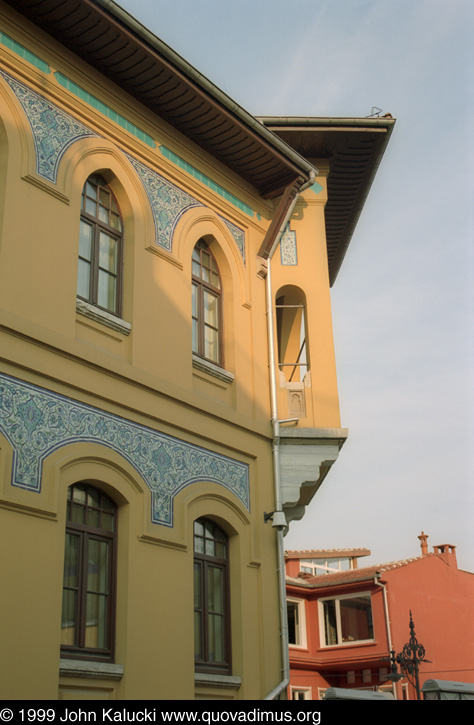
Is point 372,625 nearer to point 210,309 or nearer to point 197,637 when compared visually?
point 210,309

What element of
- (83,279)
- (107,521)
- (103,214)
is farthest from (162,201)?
(107,521)

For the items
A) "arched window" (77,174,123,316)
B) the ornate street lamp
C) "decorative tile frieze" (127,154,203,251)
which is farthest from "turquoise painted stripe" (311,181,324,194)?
the ornate street lamp

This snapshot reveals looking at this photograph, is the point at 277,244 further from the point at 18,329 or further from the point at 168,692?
the point at 168,692

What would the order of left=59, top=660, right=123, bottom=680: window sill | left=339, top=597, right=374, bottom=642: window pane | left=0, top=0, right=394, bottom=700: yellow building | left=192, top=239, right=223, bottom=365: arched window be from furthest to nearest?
left=339, top=597, right=374, bottom=642: window pane, left=192, top=239, right=223, bottom=365: arched window, left=0, top=0, right=394, bottom=700: yellow building, left=59, top=660, right=123, bottom=680: window sill

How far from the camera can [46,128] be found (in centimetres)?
962

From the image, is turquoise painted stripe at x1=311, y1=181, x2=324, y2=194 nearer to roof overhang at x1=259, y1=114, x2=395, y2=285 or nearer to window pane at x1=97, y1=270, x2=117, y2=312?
roof overhang at x1=259, y1=114, x2=395, y2=285

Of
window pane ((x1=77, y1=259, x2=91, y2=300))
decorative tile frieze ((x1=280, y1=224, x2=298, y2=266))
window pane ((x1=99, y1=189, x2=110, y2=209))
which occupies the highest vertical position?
decorative tile frieze ((x1=280, y1=224, x2=298, y2=266))

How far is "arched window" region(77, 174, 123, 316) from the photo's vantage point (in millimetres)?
9844

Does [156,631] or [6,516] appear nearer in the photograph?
[6,516]

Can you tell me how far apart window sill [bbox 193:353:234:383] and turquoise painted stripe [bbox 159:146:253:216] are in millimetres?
2639

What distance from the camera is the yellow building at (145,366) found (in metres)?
8.33

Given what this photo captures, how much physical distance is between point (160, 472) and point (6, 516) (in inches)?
89.5

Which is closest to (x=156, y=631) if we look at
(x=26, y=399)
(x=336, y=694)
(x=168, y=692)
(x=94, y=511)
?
(x=168, y=692)

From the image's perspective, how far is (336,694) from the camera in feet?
63.2
